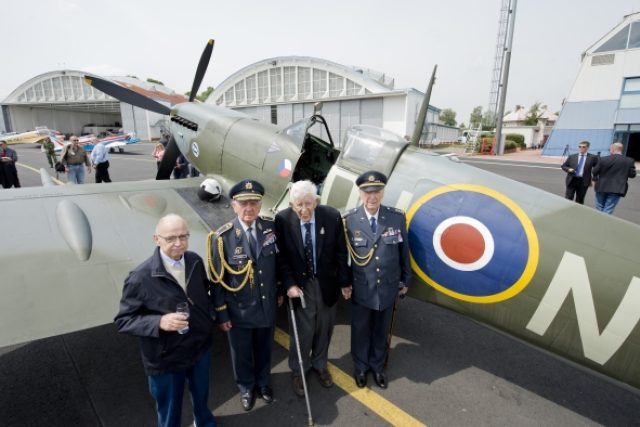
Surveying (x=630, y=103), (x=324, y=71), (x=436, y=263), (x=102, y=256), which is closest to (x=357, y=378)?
(x=436, y=263)

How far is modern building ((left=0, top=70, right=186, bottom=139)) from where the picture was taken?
48.7 meters

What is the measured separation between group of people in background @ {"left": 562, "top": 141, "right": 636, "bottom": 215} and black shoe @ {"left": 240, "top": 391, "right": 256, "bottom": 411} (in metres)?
8.55

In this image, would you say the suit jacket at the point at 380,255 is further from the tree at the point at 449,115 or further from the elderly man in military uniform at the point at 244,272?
the tree at the point at 449,115

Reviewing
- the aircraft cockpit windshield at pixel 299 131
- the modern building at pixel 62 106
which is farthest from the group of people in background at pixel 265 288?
the modern building at pixel 62 106

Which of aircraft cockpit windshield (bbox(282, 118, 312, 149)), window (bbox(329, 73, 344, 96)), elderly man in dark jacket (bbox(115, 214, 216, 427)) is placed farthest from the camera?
window (bbox(329, 73, 344, 96))

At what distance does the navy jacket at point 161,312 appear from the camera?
186 cm

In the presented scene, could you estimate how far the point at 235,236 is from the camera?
95.5 inches

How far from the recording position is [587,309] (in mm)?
2283

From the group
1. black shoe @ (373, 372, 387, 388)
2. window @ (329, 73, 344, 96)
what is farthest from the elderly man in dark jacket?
window @ (329, 73, 344, 96)

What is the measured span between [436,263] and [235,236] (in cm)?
160

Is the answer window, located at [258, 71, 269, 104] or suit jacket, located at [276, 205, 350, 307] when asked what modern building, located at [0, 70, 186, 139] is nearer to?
window, located at [258, 71, 269, 104]

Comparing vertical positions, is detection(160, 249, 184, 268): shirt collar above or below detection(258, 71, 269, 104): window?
below

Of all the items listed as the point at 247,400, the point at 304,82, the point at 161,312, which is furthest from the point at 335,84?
the point at 161,312

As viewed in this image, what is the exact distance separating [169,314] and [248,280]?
65 cm
